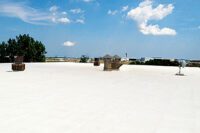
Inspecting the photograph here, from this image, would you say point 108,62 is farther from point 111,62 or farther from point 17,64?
point 17,64

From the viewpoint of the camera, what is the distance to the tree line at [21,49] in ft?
109

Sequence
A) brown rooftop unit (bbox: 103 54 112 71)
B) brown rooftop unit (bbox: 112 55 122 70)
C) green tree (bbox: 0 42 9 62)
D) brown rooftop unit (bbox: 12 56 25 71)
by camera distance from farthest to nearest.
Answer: green tree (bbox: 0 42 9 62) < brown rooftop unit (bbox: 112 55 122 70) < brown rooftop unit (bbox: 103 54 112 71) < brown rooftop unit (bbox: 12 56 25 71)

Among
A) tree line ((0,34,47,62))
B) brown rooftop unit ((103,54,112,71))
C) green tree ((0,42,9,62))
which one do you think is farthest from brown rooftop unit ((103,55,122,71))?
green tree ((0,42,9,62))

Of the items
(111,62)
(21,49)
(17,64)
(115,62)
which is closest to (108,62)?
(111,62)

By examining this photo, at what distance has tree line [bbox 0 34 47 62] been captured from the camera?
1310 inches

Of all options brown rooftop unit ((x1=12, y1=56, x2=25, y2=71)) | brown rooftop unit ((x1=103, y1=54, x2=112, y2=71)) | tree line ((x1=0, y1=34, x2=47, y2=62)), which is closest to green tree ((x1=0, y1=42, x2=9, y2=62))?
tree line ((x1=0, y1=34, x2=47, y2=62))

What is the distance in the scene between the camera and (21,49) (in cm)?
3381

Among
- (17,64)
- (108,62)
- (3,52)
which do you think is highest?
(3,52)

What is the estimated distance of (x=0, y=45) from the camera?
33.0 meters

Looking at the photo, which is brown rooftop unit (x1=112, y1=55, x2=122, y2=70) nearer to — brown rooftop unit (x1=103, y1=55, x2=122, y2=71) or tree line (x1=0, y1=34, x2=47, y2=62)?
brown rooftop unit (x1=103, y1=55, x2=122, y2=71)

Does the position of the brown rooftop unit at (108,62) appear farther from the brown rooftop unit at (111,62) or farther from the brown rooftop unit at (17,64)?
the brown rooftop unit at (17,64)

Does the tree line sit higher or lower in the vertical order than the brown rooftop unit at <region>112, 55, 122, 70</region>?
higher

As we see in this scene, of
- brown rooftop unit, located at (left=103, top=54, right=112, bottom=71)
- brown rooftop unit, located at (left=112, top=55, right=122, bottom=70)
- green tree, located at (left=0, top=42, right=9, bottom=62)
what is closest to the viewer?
brown rooftop unit, located at (left=103, top=54, right=112, bottom=71)

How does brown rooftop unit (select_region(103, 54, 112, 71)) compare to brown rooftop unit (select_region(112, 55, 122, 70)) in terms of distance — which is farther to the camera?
brown rooftop unit (select_region(112, 55, 122, 70))
